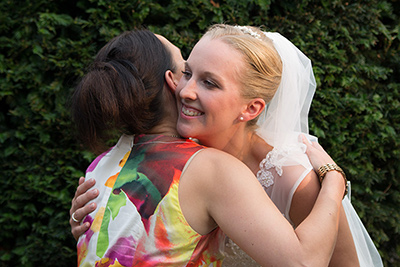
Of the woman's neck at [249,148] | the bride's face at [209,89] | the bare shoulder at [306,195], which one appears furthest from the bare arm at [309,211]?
the bride's face at [209,89]

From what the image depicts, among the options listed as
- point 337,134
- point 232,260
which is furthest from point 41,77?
point 337,134

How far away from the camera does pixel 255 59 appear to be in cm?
214

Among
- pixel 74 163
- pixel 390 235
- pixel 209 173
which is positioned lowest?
pixel 390 235

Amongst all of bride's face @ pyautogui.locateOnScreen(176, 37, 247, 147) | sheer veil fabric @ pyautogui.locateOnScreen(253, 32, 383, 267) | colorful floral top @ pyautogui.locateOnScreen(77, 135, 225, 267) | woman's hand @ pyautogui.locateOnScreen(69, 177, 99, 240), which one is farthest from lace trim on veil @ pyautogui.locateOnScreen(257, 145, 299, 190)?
woman's hand @ pyautogui.locateOnScreen(69, 177, 99, 240)

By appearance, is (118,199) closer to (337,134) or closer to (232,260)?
(232,260)

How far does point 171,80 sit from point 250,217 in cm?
90

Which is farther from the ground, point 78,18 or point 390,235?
point 78,18

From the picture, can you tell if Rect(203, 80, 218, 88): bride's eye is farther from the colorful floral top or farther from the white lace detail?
the white lace detail

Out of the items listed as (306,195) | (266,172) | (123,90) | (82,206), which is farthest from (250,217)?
(82,206)

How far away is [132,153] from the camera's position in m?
2.07

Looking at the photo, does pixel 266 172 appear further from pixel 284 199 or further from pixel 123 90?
pixel 123 90

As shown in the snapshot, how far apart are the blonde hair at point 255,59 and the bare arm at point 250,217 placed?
506 millimetres

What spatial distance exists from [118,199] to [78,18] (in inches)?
99.8

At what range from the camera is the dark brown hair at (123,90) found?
1.98 m
